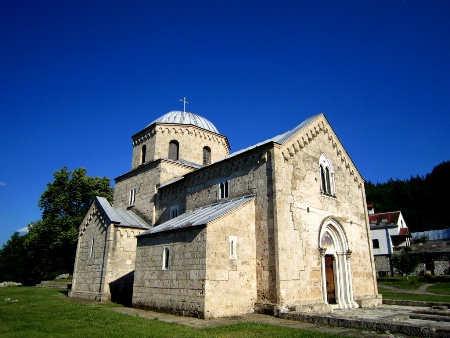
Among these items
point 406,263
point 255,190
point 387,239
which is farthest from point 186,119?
point 387,239

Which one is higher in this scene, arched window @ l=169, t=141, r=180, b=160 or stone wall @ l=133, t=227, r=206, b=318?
arched window @ l=169, t=141, r=180, b=160

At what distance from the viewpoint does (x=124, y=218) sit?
2220 cm

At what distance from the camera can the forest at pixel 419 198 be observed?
71.4 meters

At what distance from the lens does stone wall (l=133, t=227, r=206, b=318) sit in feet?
41.9

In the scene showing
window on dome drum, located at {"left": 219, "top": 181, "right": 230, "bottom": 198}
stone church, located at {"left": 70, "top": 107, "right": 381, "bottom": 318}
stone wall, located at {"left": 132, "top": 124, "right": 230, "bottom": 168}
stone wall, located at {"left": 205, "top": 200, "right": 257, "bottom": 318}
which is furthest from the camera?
stone wall, located at {"left": 132, "top": 124, "right": 230, "bottom": 168}

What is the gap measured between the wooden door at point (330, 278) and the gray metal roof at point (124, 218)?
1205 centimetres

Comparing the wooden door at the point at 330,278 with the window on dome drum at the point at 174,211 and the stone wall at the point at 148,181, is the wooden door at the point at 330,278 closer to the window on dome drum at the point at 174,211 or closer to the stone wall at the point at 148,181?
the window on dome drum at the point at 174,211

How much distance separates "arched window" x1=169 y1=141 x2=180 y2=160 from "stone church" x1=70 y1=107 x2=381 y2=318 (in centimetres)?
A: 83

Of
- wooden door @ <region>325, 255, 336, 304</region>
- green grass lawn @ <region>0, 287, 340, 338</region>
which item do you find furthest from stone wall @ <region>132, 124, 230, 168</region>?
green grass lawn @ <region>0, 287, 340, 338</region>

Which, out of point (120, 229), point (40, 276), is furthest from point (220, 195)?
point (40, 276)

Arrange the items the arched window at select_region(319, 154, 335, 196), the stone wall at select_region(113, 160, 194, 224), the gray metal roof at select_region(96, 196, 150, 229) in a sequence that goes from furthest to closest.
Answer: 1. the stone wall at select_region(113, 160, 194, 224)
2. the gray metal roof at select_region(96, 196, 150, 229)
3. the arched window at select_region(319, 154, 335, 196)

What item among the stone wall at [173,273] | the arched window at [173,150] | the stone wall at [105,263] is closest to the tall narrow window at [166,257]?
the stone wall at [173,273]

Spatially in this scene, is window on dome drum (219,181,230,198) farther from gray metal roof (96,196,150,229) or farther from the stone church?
gray metal roof (96,196,150,229)

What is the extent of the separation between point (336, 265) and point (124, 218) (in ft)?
46.7
